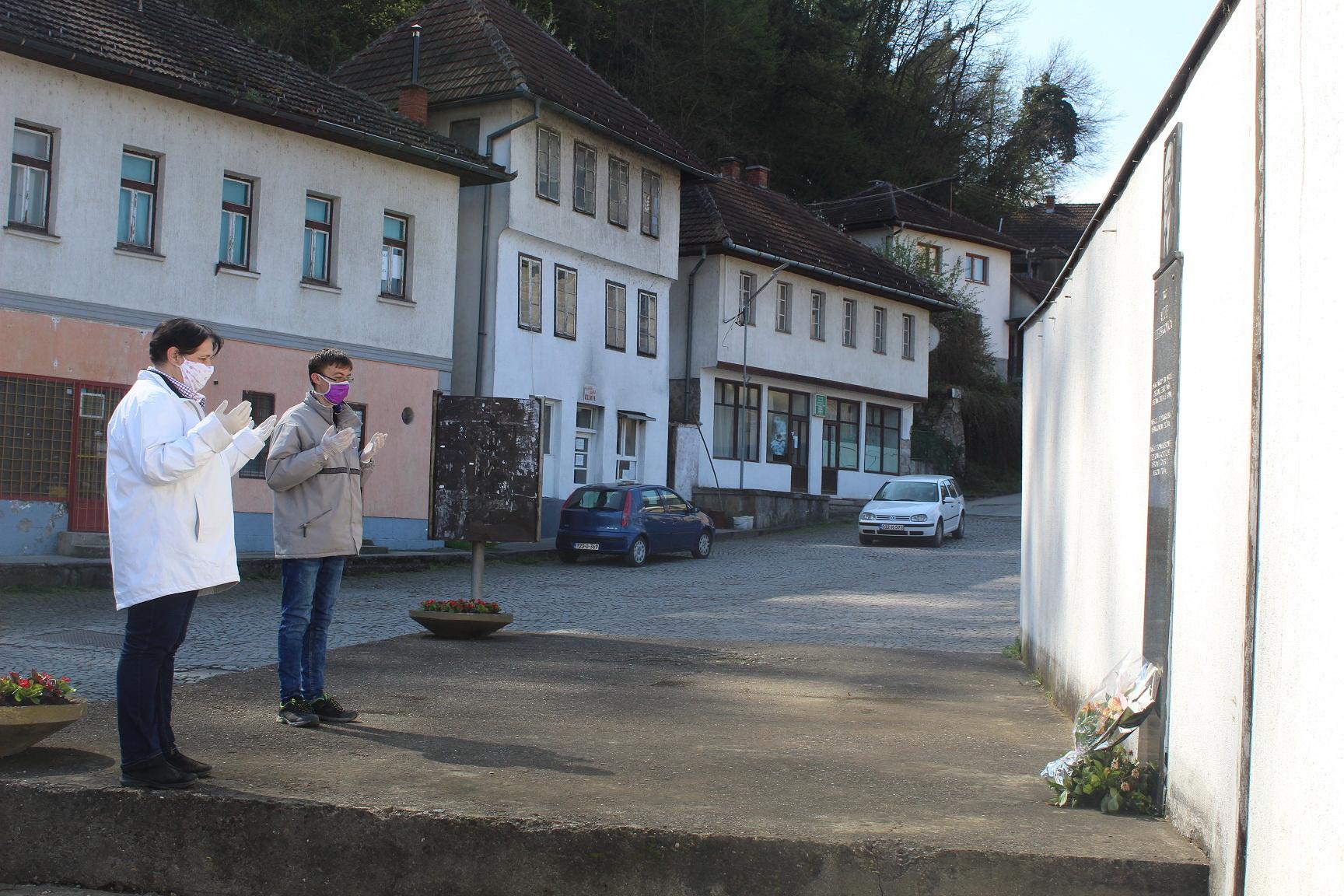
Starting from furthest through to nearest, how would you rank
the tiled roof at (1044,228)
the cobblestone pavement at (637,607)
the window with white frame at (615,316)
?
the tiled roof at (1044,228)
the window with white frame at (615,316)
the cobblestone pavement at (637,607)

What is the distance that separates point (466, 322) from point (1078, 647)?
22578mm

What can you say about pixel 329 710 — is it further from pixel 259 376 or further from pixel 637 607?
pixel 259 376

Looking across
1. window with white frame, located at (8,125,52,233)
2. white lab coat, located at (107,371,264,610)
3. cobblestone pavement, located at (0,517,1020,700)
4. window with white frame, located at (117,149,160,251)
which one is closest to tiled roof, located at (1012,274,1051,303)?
cobblestone pavement, located at (0,517,1020,700)

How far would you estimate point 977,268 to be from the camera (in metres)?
56.5

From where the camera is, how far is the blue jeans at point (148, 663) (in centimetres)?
560

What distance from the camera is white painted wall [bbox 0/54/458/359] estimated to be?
806 inches

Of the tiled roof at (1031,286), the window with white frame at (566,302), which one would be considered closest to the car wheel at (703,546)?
the window with white frame at (566,302)

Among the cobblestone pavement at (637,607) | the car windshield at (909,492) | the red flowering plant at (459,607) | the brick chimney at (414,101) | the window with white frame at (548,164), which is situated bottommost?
the cobblestone pavement at (637,607)

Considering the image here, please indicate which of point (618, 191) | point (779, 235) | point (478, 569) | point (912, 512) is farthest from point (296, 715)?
point (779, 235)

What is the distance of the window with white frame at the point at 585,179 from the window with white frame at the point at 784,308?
28.6ft

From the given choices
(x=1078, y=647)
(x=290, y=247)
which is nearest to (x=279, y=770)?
(x=1078, y=647)

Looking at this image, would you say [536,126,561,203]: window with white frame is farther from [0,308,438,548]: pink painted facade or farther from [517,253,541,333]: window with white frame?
[0,308,438,548]: pink painted facade

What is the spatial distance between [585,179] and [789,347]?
33.2 feet

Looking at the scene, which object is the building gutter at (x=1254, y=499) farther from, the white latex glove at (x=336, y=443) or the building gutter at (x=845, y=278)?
the building gutter at (x=845, y=278)
